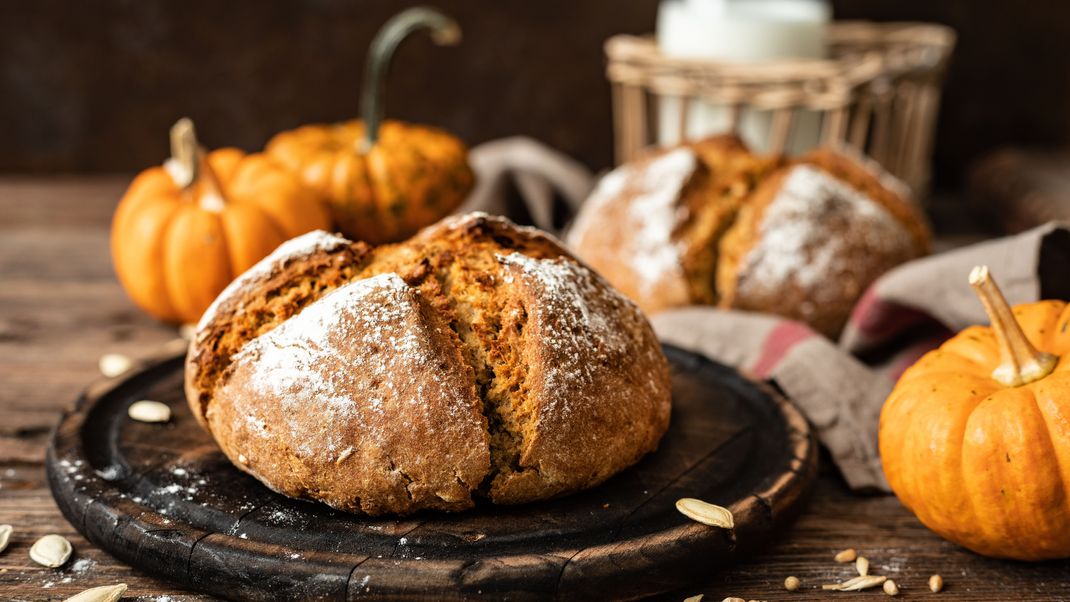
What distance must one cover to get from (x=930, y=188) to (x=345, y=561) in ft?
13.0

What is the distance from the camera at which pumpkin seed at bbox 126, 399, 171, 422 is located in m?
1.98

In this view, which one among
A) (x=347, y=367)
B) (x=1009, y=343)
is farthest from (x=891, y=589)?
(x=347, y=367)

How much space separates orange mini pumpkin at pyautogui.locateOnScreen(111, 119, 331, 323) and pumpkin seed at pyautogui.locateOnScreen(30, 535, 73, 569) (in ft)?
3.93

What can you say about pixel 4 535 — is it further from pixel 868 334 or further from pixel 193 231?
pixel 868 334

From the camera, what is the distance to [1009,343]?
62.9 inches

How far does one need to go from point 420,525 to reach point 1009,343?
3.18 feet

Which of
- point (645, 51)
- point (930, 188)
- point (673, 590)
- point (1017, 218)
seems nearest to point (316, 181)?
point (645, 51)

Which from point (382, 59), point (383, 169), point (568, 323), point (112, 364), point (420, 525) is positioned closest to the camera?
point (420, 525)

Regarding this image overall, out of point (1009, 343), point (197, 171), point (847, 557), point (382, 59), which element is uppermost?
point (382, 59)

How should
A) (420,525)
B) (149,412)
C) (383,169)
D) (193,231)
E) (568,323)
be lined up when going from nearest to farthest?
(420,525) → (568,323) → (149,412) → (193,231) → (383,169)

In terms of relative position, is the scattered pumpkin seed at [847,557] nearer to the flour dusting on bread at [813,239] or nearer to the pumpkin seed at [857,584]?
the pumpkin seed at [857,584]

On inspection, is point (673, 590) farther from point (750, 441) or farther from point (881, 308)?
point (881, 308)

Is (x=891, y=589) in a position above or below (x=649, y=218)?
below

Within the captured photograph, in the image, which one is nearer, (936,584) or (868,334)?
(936,584)
